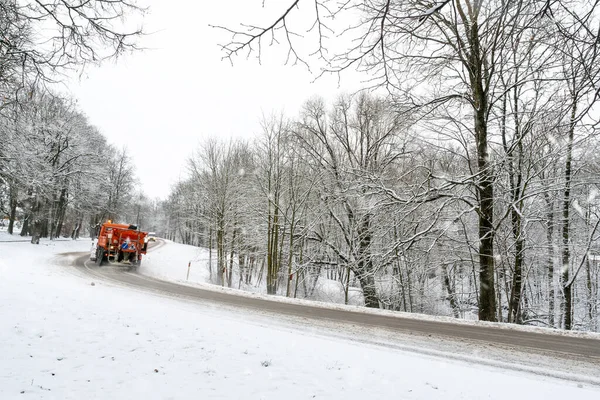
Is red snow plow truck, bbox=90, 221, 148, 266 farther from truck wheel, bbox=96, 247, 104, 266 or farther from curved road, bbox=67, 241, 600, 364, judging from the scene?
curved road, bbox=67, 241, 600, 364

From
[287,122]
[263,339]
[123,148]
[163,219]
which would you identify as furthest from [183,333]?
[163,219]

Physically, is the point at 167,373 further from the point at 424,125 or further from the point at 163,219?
the point at 163,219

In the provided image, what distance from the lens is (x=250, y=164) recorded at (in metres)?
25.1

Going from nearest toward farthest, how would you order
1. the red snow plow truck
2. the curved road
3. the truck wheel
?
1. the curved road
2. the truck wheel
3. the red snow plow truck

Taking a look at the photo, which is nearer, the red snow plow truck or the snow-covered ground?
the snow-covered ground

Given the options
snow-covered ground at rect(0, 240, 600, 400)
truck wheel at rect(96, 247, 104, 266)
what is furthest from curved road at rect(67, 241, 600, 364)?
truck wheel at rect(96, 247, 104, 266)

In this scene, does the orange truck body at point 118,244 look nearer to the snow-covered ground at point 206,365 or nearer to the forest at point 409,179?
the forest at point 409,179

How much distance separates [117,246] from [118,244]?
12 cm

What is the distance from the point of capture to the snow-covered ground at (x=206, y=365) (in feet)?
13.7

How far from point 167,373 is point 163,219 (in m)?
97.6

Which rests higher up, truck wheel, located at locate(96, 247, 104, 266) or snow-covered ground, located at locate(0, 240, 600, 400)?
truck wheel, located at locate(96, 247, 104, 266)

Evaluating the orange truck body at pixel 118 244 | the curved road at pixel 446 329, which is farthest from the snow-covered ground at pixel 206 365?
the orange truck body at pixel 118 244

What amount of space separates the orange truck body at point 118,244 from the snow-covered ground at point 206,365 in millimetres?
11822

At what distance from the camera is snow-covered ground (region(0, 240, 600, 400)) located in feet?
13.7
